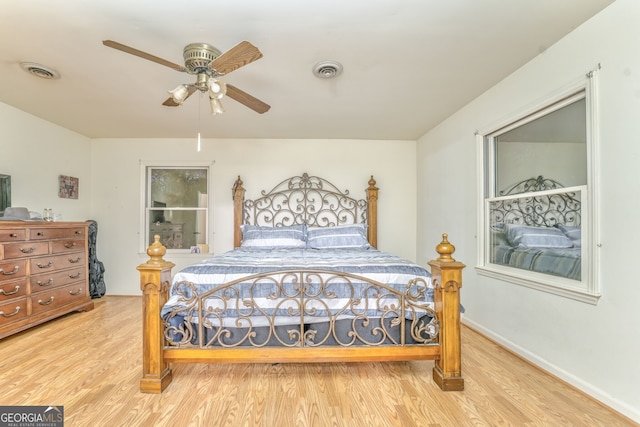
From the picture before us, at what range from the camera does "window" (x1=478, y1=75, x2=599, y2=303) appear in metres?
1.88

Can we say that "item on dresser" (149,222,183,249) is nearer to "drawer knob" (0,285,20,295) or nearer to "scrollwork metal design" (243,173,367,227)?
"scrollwork metal design" (243,173,367,227)

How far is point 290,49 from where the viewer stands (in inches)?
81.4

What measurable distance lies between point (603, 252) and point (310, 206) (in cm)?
314

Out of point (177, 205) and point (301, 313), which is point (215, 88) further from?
point (177, 205)

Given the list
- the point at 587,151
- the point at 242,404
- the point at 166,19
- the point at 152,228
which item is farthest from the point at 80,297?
the point at 587,151

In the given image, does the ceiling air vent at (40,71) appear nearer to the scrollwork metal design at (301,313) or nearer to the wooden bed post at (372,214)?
the scrollwork metal design at (301,313)

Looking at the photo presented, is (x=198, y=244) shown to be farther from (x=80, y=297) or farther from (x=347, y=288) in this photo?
(x=347, y=288)

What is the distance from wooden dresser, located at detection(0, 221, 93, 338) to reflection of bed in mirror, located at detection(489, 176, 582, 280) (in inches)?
174

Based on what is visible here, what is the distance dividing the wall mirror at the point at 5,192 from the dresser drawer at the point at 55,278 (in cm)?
77

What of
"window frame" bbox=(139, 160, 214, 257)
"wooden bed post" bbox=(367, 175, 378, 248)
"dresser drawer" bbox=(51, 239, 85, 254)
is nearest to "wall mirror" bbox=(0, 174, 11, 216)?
"dresser drawer" bbox=(51, 239, 85, 254)

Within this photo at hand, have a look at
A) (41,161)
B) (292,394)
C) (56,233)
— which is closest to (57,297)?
(56,233)

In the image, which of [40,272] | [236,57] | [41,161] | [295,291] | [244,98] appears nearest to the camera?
[236,57]

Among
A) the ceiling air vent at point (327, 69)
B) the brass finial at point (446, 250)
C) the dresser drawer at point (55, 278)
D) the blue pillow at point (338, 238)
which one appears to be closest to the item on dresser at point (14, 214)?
the dresser drawer at point (55, 278)

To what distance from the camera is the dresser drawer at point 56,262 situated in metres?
2.97
